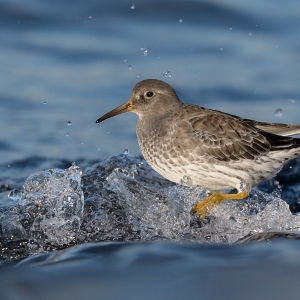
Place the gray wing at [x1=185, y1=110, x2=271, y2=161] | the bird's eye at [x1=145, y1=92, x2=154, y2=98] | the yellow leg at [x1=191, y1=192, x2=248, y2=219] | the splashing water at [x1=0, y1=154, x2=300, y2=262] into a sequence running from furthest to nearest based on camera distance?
the bird's eye at [x1=145, y1=92, x2=154, y2=98] < the yellow leg at [x1=191, y1=192, x2=248, y2=219] < the gray wing at [x1=185, y1=110, x2=271, y2=161] < the splashing water at [x1=0, y1=154, x2=300, y2=262]

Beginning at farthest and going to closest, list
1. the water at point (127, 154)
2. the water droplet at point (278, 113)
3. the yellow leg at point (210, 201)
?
the water droplet at point (278, 113) < the yellow leg at point (210, 201) < the water at point (127, 154)

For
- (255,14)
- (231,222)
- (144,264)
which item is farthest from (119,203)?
(255,14)

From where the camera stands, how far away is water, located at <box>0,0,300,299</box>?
5.24 m

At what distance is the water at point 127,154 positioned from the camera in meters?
5.24

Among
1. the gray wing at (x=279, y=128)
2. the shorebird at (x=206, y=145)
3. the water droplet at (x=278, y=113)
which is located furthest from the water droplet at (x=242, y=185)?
the water droplet at (x=278, y=113)

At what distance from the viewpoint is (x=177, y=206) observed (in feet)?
23.9

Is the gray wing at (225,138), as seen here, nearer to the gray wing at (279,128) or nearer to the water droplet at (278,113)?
the gray wing at (279,128)

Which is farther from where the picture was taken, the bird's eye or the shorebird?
the bird's eye

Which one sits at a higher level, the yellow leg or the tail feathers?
the tail feathers

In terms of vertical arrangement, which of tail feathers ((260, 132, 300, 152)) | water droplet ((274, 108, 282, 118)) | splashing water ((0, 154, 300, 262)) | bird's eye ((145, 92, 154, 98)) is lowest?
splashing water ((0, 154, 300, 262))

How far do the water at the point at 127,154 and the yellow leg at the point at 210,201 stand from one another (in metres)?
0.09

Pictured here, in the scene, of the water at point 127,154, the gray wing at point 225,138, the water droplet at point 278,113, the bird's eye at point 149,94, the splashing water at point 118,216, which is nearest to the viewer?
the water at point 127,154

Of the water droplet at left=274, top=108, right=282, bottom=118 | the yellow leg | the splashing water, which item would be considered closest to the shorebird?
the yellow leg

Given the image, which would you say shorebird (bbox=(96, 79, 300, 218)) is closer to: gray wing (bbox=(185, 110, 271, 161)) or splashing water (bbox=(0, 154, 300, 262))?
gray wing (bbox=(185, 110, 271, 161))
